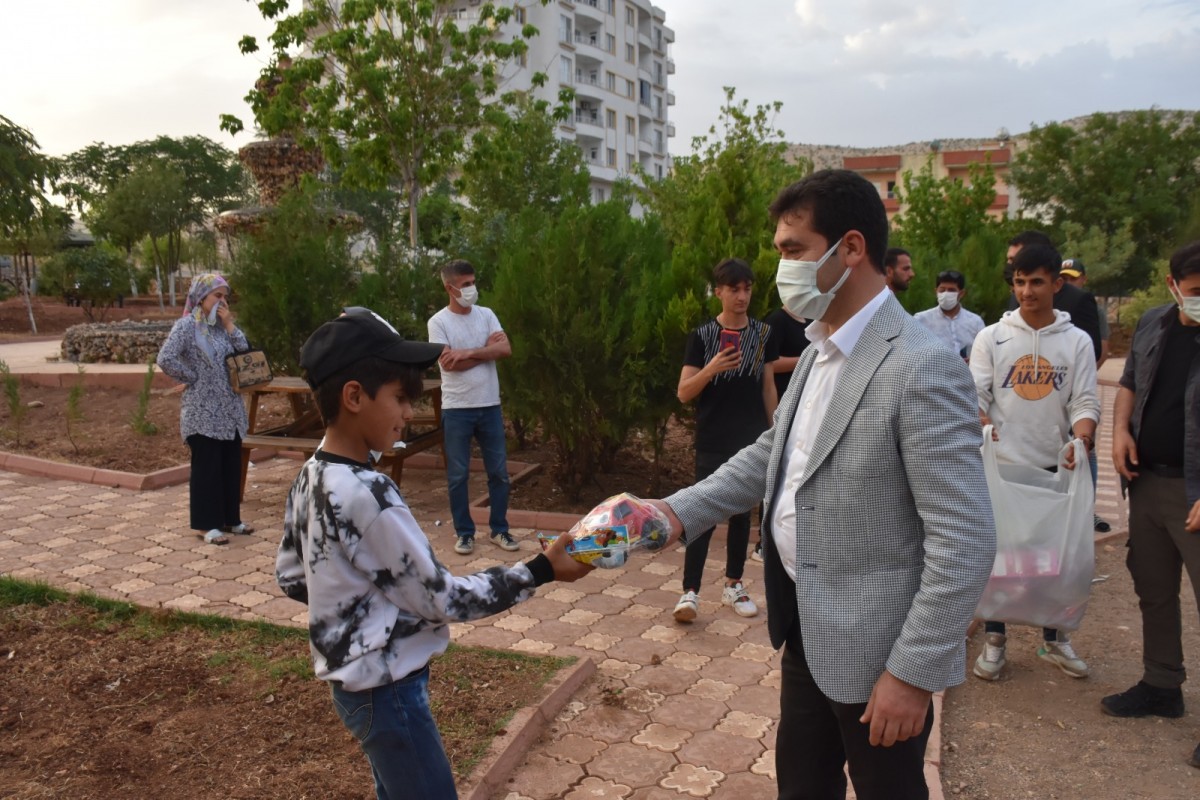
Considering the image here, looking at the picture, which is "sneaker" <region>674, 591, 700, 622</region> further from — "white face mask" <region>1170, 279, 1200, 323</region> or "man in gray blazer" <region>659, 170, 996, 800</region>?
"white face mask" <region>1170, 279, 1200, 323</region>

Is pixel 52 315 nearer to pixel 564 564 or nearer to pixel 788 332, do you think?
pixel 788 332

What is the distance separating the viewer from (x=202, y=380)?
6.59m

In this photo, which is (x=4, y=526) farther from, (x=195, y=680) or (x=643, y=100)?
(x=643, y=100)

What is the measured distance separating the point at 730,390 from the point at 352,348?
3.24 metres

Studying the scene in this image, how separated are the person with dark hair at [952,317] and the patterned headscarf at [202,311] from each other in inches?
213

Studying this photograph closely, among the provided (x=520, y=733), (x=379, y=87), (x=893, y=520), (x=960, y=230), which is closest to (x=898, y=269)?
(x=520, y=733)

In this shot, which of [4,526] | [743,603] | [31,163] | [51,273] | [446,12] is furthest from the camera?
[51,273]

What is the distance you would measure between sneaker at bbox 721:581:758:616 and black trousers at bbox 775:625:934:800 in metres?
2.63

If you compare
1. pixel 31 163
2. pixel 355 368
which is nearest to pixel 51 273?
pixel 31 163

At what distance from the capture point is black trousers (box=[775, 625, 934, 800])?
210 cm

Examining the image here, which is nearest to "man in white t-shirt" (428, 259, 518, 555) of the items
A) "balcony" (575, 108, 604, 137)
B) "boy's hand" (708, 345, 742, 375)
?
"boy's hand" (708, 345, 742, 375)

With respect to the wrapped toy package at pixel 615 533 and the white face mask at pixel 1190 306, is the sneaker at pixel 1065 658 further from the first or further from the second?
the wrapped toy package at pixel 615 533

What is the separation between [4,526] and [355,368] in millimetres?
6436

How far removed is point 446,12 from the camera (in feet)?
40.4
